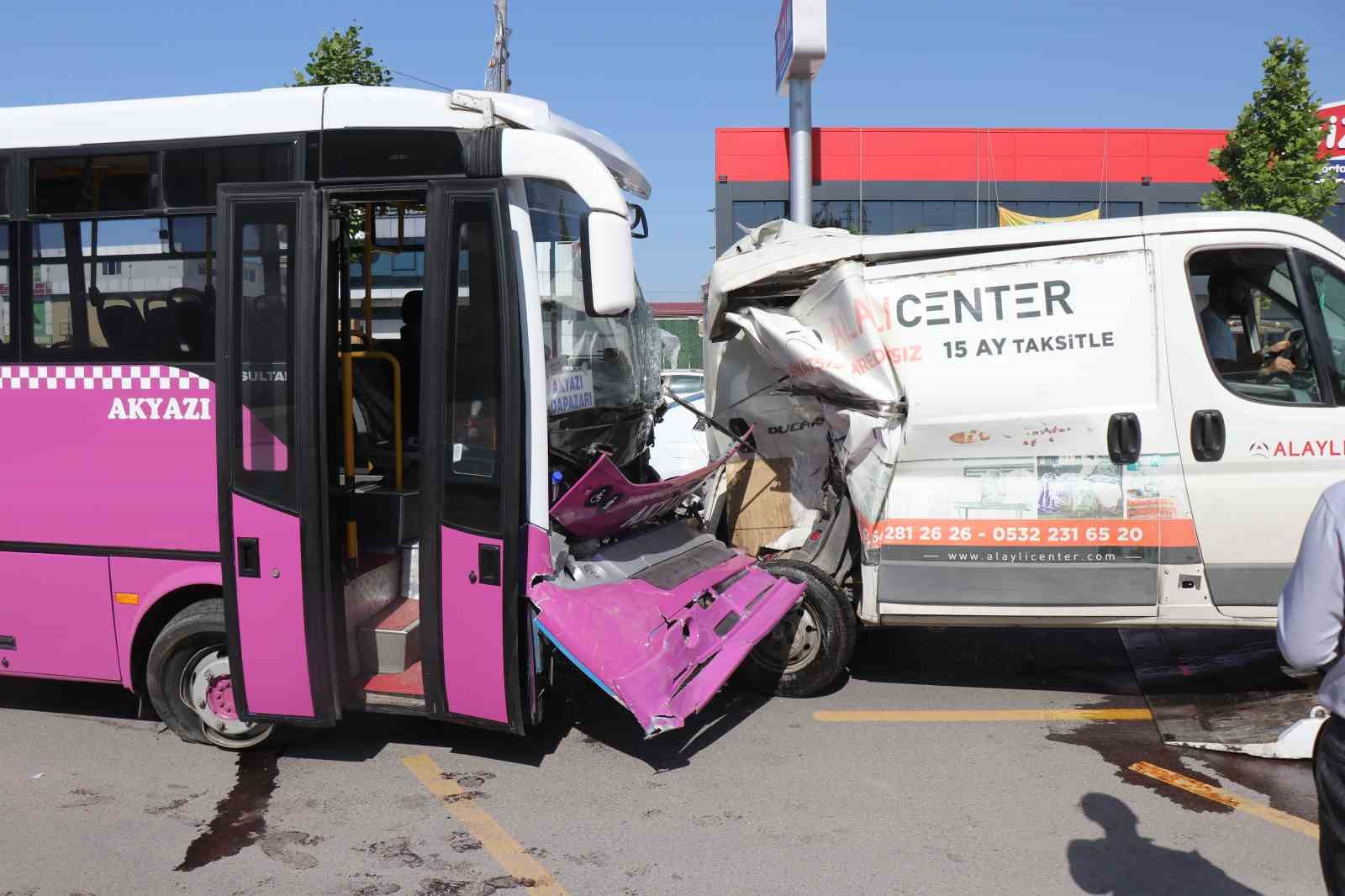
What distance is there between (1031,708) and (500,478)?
3.40m

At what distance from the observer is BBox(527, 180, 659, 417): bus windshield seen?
5301 mm

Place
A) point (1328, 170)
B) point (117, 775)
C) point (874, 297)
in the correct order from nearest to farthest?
point (117, 775)
point (874, 297)
point (1328, 170)

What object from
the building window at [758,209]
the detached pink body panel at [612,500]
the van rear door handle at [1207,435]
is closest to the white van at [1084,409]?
the van rear door handle at [1207,435]

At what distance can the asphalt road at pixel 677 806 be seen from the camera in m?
4.29

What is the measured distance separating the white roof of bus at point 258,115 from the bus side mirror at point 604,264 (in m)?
0.81

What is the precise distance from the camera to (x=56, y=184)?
5.39 meters

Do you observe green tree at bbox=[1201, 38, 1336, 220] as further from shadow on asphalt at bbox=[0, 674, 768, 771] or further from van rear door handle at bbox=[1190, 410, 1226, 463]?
shadow on asphalt at bbox=[0, 674, 768, 771]

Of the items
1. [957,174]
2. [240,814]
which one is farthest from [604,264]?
[957,174]

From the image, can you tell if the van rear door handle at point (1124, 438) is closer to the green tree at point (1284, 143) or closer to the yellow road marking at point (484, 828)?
the yellow road marking at point (484, 828)

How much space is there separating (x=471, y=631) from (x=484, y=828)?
0.88 metres

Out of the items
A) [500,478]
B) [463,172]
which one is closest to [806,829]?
[500,478]

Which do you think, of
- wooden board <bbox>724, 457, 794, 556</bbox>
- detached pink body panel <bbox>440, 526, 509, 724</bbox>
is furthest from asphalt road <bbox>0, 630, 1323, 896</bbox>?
wooden board <bbox>724, 457, 794, 556</bbox>

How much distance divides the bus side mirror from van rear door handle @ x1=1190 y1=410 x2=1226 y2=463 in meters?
3.04

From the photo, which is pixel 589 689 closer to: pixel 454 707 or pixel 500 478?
pixel 454 707
